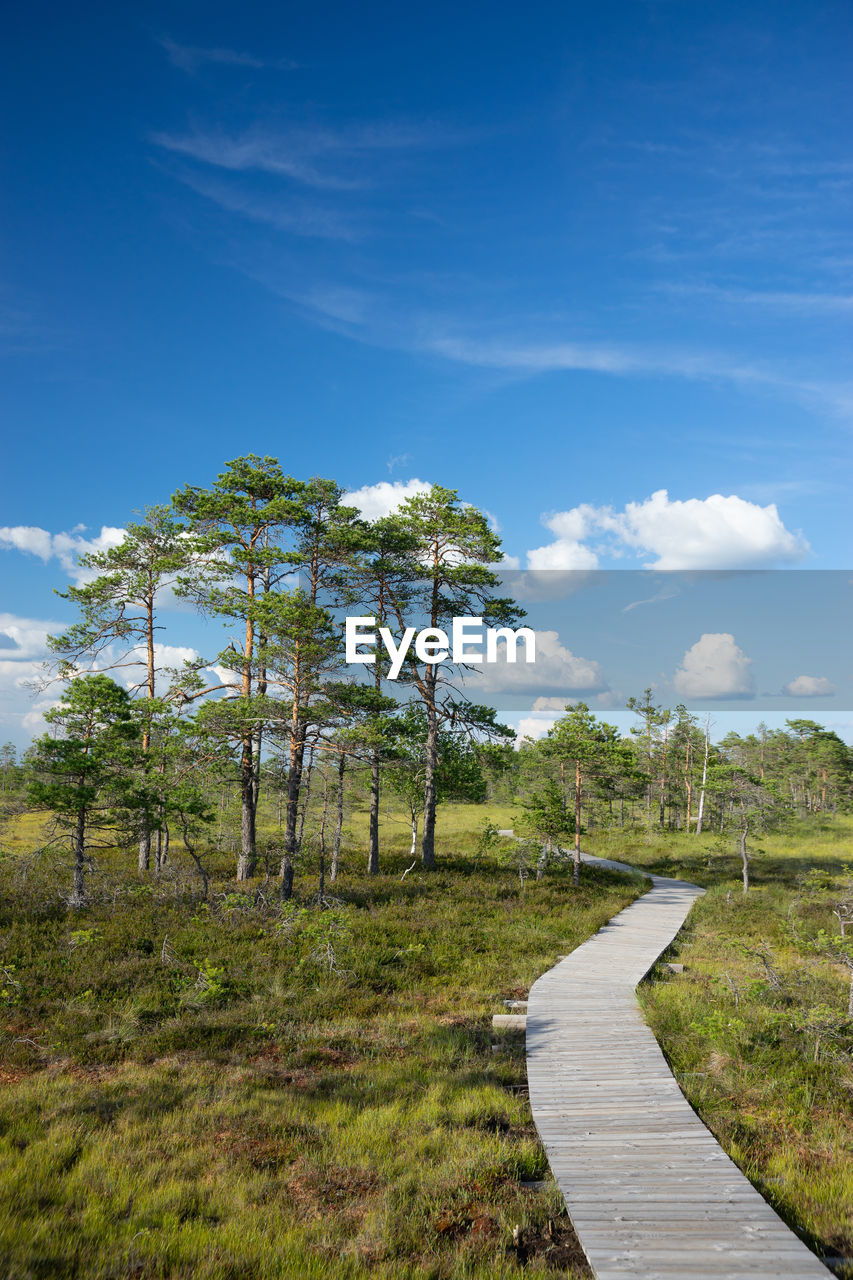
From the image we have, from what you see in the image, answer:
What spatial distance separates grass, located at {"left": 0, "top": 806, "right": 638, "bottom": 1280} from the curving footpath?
0.44 meters

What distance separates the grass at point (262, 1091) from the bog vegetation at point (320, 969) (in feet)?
0.15

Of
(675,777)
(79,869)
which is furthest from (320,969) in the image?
(675,777)

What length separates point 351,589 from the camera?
80.8ft

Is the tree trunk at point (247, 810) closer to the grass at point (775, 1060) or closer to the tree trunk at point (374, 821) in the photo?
the tree trunk at point (374, 821)

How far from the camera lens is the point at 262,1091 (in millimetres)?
9570

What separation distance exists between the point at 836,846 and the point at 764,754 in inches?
1391

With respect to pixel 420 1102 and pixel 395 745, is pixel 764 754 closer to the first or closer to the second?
pixel 395 745

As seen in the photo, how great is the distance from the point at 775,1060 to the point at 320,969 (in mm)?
9156

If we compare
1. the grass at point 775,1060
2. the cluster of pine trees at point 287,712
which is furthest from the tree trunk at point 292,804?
the grass at point 775,1060

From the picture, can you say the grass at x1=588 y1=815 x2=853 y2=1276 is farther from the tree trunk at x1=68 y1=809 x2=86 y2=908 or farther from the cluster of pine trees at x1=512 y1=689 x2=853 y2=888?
the tree trunk at x1=68 y1=809 x2=86 y2=908

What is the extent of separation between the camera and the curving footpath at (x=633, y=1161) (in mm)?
5957

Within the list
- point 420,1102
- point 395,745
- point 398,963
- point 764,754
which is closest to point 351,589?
point 395,745

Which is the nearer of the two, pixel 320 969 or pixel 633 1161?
pixel 633 1161

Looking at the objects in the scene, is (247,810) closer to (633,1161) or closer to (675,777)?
(633,1161)
